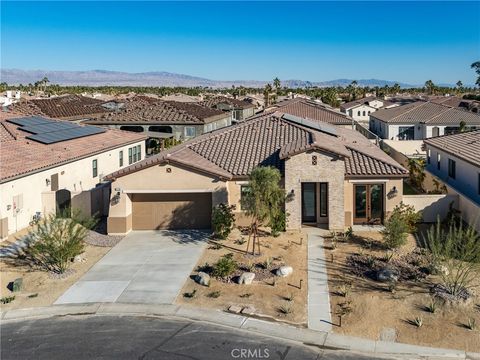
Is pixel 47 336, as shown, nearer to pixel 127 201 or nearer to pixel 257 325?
pixel 257 325

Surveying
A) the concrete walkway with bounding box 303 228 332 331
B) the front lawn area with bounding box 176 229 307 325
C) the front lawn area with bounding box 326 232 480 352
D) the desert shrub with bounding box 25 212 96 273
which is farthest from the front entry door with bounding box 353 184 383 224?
the desert shrub with bounding box 25 212 96 273

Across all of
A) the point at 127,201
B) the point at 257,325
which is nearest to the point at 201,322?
the point at 257,325

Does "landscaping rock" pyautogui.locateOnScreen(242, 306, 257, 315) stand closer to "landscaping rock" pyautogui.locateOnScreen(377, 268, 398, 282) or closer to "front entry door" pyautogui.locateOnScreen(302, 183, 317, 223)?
"landscaping rock" pyautogui.locateOnScreen(377, 268, 398, 282)

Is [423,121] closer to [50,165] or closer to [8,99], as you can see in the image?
[50,165]

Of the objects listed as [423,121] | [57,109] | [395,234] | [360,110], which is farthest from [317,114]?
[360,110]

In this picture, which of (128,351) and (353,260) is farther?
(353,260)

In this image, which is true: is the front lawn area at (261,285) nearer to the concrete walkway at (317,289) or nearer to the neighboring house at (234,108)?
the concrete walkway at (317,289)

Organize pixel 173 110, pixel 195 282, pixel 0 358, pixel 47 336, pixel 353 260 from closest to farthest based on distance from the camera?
pixel 0 358
pixel 47 336
pixel 195 282
pixel 353 260
pixel 173 110

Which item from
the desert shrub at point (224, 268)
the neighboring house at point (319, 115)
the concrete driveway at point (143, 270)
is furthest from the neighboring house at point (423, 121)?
the desert shrub at point (224, 268)
